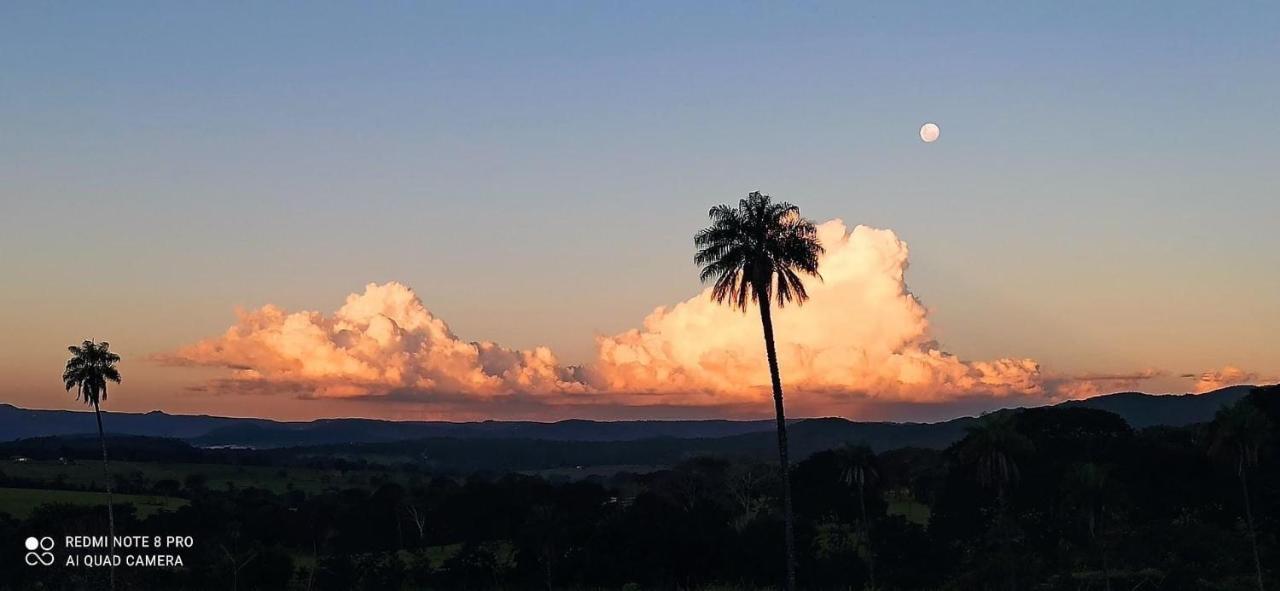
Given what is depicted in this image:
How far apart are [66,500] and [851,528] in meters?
83.2

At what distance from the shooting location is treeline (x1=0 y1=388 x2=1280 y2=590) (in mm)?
84562

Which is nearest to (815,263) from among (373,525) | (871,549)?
(871,549)

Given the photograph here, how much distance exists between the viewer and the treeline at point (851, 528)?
8456 cm

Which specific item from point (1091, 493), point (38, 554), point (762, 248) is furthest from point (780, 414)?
point (38, 554)

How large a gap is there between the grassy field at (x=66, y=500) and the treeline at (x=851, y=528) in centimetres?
1279

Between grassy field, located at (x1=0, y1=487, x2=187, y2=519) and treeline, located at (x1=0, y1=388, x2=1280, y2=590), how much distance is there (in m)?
12.8

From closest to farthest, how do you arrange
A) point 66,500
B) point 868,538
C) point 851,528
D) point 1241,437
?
point 1241,437 → point 868,538 → point 851,528 → point 66,500

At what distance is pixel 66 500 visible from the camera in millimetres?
132125

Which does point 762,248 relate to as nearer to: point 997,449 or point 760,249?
point 760,249

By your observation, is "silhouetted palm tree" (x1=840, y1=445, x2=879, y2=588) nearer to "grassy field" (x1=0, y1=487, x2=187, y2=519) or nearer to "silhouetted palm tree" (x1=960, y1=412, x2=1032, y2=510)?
"silhouetted palm tree" (x1=960, y1=412, x2=1032, y2=510)

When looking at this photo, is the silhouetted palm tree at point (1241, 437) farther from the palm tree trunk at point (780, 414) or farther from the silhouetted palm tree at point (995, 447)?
the palm tree trunk at point (780, 414)

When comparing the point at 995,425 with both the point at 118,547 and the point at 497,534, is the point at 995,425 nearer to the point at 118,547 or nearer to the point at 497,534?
the point at 497,534

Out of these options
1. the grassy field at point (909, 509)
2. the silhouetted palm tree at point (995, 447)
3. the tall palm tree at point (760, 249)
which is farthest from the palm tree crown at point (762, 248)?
the grassy field at point (909, 509)

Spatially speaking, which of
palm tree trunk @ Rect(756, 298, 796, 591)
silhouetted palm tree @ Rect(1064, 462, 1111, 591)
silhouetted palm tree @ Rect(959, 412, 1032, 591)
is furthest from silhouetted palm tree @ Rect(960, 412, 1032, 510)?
palm tree trunk @ Rect(756, 298, 796, 591)
